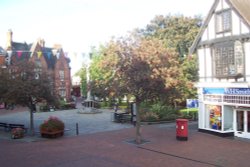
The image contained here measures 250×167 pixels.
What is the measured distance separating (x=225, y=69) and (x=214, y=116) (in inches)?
127

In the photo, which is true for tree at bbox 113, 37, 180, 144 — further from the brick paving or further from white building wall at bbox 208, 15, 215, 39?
white building wall at bbox 208, 15, 215, 39

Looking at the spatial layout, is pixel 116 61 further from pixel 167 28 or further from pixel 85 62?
pixel 85 62

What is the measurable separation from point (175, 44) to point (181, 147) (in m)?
22.0

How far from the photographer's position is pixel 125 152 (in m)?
15.6

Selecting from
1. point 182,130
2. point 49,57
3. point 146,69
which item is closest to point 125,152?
point 182,130

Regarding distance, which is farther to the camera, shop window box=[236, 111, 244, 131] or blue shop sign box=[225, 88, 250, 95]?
shop window box=[236, 111, 244, 131]

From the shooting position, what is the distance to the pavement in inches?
536

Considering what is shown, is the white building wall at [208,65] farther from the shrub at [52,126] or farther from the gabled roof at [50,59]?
the gabled roof at [50,59]

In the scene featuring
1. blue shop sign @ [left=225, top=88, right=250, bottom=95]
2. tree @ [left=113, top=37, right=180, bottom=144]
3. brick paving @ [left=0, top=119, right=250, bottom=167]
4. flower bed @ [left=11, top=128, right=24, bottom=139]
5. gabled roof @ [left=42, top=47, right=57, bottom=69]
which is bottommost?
brick paving @ [left=0, top=119, right=250, bottom=167]

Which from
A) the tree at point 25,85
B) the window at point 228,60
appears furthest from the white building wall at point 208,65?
the tree at point 25,85

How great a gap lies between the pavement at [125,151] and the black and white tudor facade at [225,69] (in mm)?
1201

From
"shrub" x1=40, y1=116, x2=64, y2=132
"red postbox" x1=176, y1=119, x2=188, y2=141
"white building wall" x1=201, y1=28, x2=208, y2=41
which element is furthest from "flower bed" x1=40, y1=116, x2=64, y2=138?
"white building wall" x1=201, y1=28, x2=208, y2=41

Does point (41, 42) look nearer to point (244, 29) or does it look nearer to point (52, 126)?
point (52, 126)

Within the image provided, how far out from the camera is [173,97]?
58.6 ft
